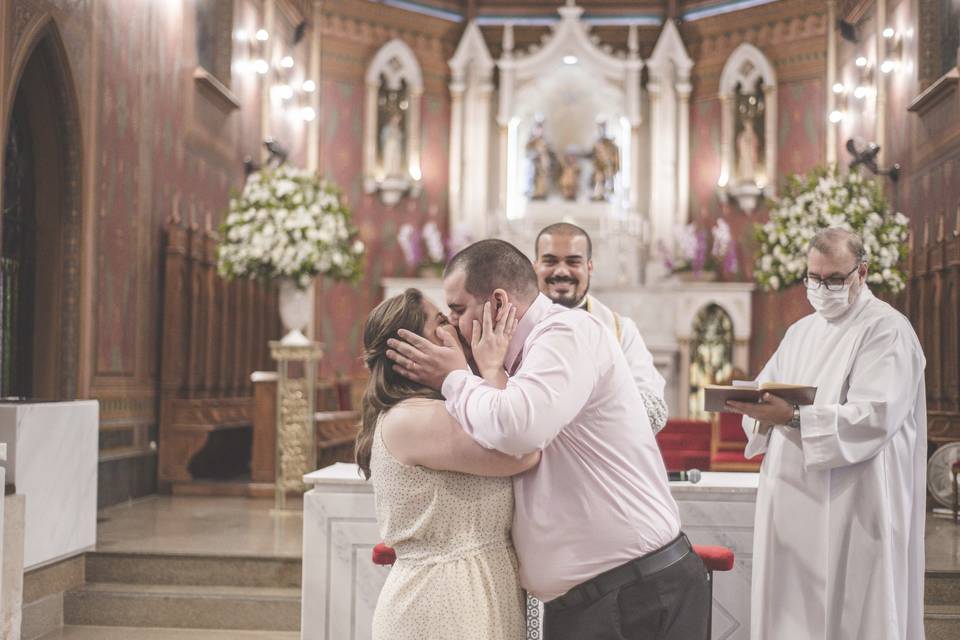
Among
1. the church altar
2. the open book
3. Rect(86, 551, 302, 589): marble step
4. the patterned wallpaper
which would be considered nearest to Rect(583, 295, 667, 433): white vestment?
the open book

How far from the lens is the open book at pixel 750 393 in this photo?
340 cm

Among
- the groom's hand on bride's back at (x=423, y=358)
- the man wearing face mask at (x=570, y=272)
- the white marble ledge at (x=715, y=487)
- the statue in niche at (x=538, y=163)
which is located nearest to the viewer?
the groom's hand on bride's back at (x=423, y=358)

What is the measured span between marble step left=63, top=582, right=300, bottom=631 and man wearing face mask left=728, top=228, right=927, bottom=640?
280 cm

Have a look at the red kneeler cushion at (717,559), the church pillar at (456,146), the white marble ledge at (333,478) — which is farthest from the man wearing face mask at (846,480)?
the church pillar at (456,146)

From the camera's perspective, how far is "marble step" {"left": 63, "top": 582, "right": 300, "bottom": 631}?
571 centimetres

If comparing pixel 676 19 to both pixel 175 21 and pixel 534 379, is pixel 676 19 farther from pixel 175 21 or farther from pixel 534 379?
pixel 534 379

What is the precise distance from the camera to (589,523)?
242 cm

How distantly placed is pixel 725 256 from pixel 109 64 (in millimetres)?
7923

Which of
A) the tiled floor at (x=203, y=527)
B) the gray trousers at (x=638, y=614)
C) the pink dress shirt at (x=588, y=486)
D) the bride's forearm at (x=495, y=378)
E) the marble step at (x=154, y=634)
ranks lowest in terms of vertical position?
the marble step at (x=154, y=634)

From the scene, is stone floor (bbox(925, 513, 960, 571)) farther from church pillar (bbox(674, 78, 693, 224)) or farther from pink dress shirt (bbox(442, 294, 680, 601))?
church pillar (bbox(674, 78, 693, 224))

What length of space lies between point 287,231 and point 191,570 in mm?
2702

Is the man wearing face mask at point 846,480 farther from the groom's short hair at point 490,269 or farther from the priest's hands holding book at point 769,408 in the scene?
the groom's short hair at point 490,269

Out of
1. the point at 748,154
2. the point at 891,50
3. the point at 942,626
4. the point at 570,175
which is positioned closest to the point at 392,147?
the point at 570,175

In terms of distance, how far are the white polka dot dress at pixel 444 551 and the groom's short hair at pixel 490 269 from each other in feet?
0.94
